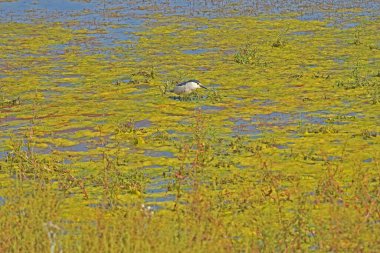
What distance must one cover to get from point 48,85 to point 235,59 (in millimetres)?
4301

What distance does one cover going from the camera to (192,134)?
43.1ft

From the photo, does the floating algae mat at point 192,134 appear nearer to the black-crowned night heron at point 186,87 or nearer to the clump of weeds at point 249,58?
the clump of weeds at point 249,58

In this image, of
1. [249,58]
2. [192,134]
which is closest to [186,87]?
[192,134]

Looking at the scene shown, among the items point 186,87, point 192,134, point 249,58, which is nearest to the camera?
point 192,134

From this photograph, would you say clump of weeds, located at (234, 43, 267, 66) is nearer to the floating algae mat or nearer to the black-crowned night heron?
Answer: the floating algae mat

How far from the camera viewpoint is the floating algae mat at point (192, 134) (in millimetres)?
7148

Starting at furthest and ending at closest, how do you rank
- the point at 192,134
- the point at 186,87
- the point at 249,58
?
the point at 249,58, the point at 186,87, the point at 192,134

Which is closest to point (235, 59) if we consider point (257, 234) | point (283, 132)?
point (283, 132)

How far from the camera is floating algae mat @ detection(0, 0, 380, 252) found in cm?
715

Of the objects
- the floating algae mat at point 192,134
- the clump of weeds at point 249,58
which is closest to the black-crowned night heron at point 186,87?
the floating algae mat at point 192,134

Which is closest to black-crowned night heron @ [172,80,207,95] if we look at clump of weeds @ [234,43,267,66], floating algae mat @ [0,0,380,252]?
floating algae mat @ [0,0,380,252]

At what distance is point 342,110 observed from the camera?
47.6ft

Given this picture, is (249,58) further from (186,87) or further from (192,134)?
(192,134)

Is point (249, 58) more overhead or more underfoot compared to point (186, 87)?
more underfoot
